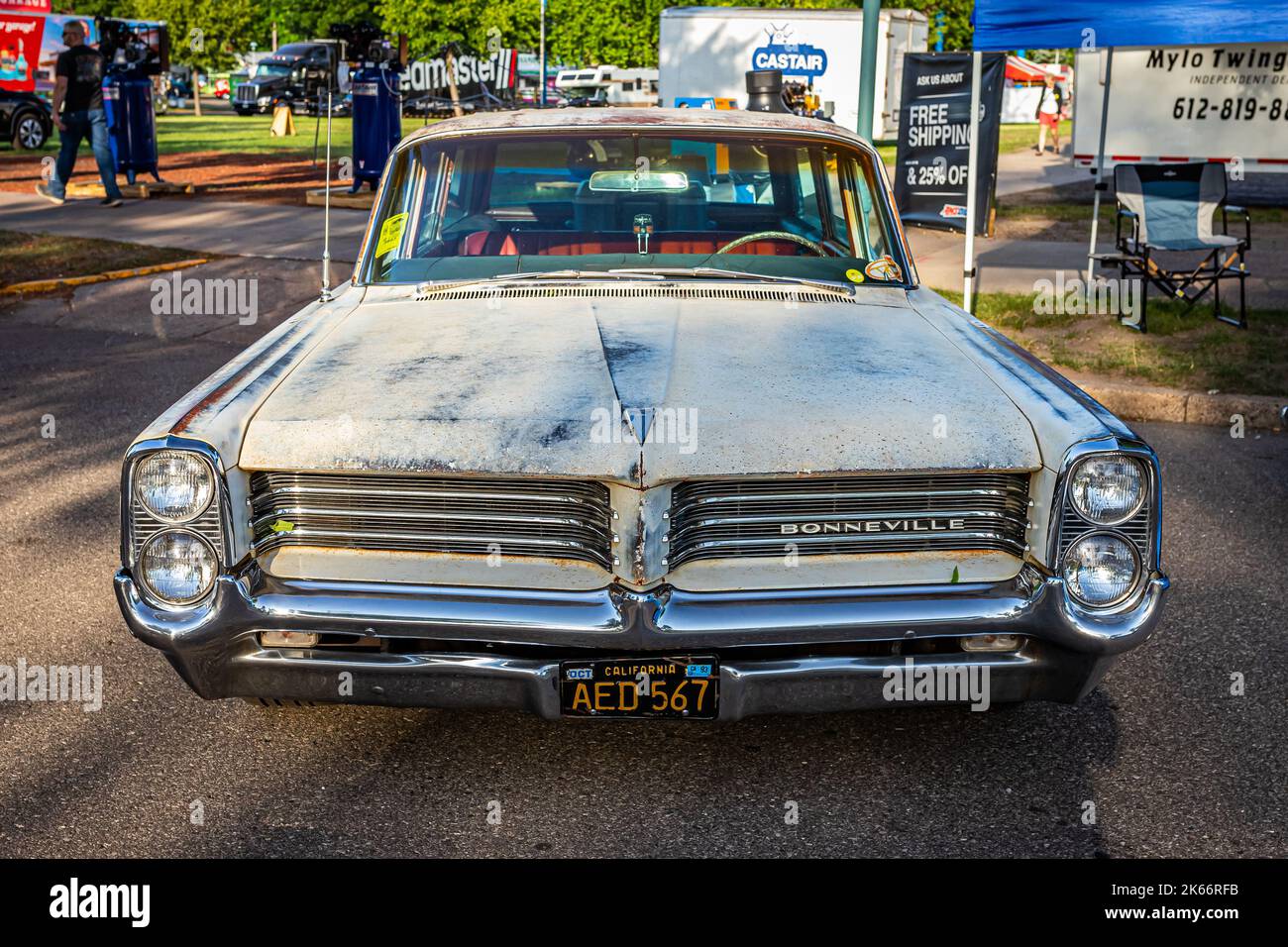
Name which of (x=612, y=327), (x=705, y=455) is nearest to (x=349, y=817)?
(x=705, y=455)

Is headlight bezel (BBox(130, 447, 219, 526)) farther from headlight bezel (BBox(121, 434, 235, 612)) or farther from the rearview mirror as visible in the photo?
the rearview mirror

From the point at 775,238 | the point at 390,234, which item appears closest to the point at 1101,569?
the point at 775,238

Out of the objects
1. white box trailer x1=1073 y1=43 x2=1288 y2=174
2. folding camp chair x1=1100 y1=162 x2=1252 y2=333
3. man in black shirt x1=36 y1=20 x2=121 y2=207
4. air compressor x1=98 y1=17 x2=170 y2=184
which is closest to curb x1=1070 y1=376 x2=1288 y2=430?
folding camp chair x1=1100 y1=162 x2=1252 y2=333

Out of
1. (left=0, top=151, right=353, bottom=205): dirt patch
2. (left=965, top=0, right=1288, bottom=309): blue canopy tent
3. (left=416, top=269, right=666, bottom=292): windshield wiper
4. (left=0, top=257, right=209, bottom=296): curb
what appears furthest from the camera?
(left=0, top=151, right=353, bottom=205): dirt patch

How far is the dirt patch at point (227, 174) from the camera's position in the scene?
18.6 meters

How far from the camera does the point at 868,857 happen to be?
10.9 ft

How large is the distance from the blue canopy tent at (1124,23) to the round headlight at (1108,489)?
6.99 meters

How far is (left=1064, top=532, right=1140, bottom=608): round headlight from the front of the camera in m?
3.37

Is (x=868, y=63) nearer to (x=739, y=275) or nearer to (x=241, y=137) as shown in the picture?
(x=739, y=275)

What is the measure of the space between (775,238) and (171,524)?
239 cm

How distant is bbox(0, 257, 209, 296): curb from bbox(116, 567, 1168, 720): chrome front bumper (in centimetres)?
935

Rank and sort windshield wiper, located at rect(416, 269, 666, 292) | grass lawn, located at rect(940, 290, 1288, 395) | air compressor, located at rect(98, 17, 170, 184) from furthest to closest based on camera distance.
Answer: air compressor, located at rect(98, 17, 170, 184), grass lawn, located at rect(940, 290, 1288, 395), windshield wiper, located at rect(416, 269, 666, 292)

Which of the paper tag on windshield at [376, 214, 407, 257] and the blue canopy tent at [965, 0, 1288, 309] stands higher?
the blue canopy tent at [965, 0, 1288, 309]

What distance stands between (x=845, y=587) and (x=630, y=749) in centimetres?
90
